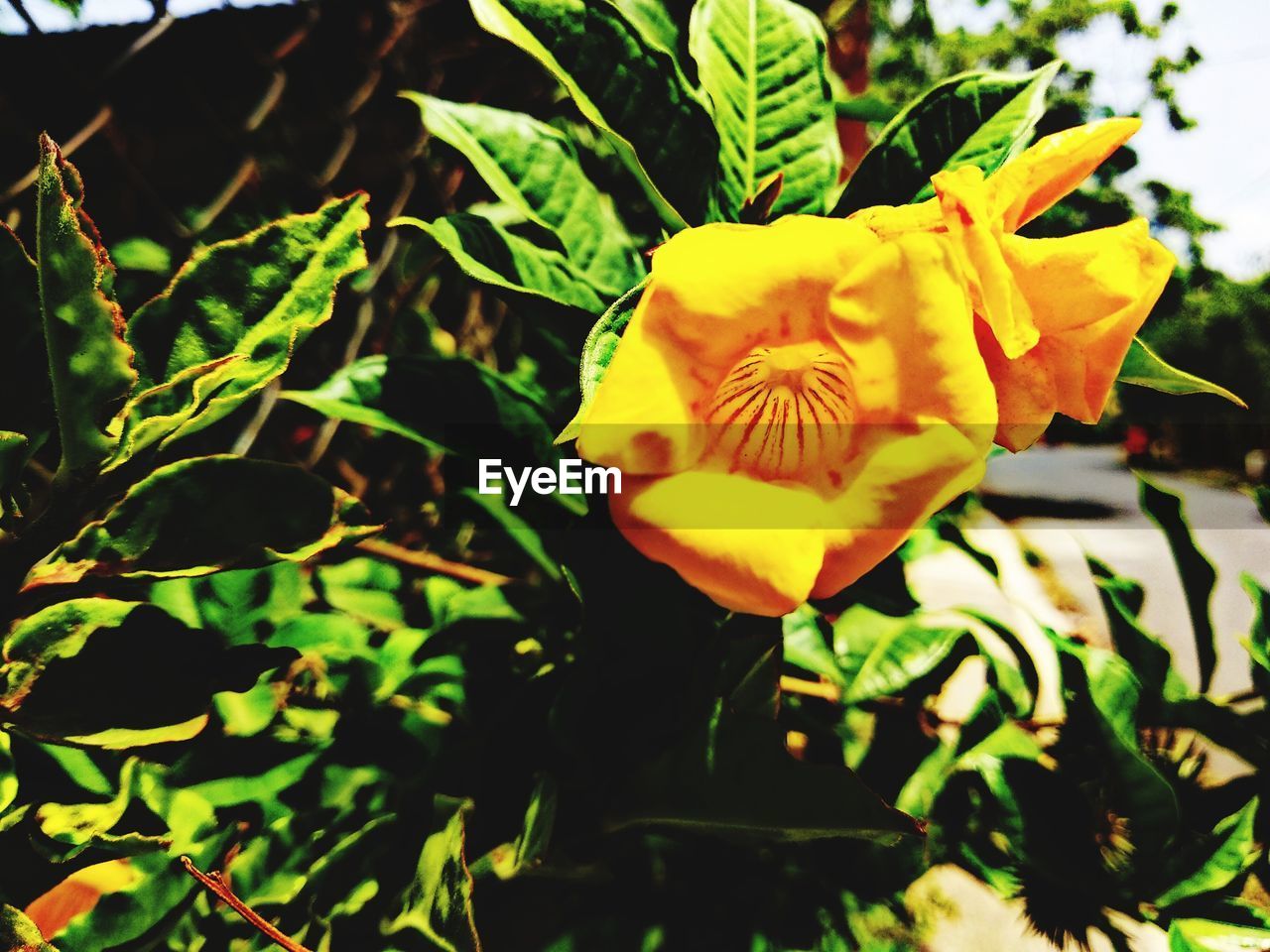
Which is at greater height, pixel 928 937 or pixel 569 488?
pixel 569 488

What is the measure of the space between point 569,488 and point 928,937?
1.84 ft

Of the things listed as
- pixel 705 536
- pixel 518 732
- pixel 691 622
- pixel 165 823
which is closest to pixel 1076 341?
pixel 705 536

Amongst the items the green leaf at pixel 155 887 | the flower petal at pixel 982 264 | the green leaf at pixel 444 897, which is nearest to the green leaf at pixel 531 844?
the green leaf at pixel 444 897

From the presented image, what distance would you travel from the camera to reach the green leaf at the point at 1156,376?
17.6 inches

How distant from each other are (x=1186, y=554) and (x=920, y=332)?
547 millimetres

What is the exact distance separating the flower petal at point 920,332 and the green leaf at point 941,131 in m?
0.24

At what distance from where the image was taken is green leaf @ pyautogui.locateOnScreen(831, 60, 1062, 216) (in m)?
0.53

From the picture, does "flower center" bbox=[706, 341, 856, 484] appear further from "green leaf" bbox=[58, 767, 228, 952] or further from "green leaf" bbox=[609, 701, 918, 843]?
"green leaf" bbox=[58, 767, 228, 952]

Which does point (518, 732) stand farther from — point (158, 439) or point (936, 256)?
point (936, 256)

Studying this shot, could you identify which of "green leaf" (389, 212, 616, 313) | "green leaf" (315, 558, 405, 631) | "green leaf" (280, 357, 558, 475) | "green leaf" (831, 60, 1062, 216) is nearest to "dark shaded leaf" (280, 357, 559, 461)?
"green leaf" (280, 357, 558, 475)

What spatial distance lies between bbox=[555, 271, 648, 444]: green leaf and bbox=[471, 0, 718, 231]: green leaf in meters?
0.16

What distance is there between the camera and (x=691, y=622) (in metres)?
0.58

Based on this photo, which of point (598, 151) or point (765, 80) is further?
point (598, 151)

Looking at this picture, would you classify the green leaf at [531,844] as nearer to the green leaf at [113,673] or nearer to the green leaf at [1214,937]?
the green leaf at [113,673]
